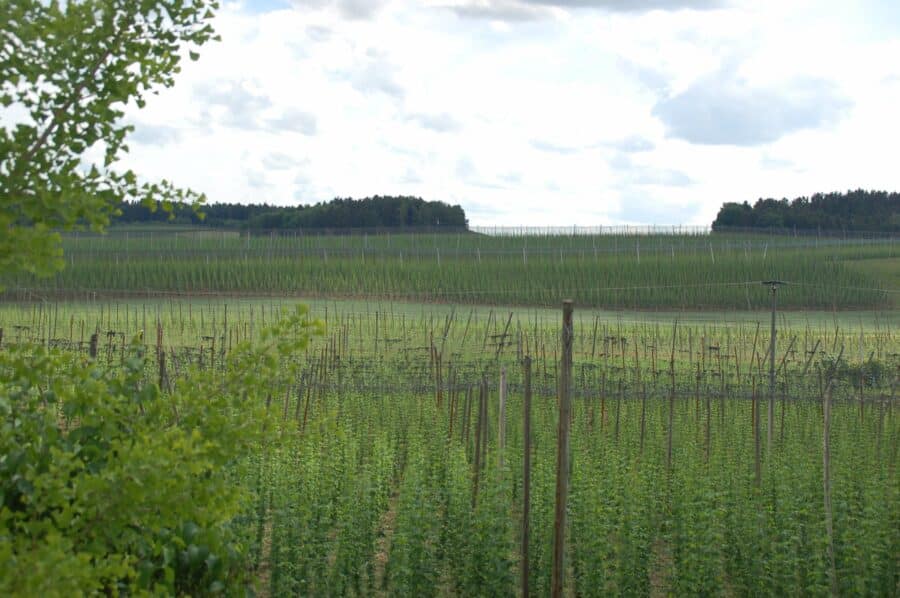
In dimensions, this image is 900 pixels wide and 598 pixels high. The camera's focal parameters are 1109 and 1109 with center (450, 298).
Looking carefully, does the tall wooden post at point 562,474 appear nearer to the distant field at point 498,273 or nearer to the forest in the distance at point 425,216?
the distant field at point 498,273

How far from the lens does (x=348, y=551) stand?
30.5ft

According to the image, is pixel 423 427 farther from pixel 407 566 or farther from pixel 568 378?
pixel 568 378

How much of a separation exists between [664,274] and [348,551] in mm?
34776

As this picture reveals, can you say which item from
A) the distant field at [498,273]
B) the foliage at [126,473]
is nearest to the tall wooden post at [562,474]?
the foliage at [126,473]

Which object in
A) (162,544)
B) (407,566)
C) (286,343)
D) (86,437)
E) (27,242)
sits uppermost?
(27,242)

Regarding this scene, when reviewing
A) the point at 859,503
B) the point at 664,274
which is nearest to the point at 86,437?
the point at 859,503

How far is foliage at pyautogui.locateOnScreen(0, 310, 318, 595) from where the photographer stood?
12.1ft

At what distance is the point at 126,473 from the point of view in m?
3.72

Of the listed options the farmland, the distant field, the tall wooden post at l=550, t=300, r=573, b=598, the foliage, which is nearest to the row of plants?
the distant field

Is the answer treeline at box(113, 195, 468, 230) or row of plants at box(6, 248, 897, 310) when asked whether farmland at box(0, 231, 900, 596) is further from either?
treeline at box(113, 195, 468, 230)

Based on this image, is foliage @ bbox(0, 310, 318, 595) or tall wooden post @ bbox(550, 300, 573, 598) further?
tall wooden post @ bbox(550, 300, 573, 598)

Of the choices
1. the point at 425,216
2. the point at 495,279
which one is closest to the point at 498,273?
the point at 495,279

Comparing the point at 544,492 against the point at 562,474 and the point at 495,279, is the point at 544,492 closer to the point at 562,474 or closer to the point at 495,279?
the point at 562,474

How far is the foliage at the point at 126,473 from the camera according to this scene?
3.69 metres
